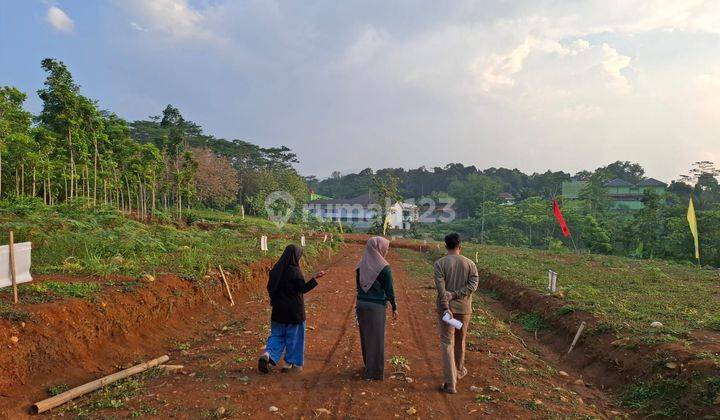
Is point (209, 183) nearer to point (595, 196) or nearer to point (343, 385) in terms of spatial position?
point (595, 196)

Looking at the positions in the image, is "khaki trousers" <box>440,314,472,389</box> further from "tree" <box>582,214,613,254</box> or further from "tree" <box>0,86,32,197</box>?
"tree" <box>582,214,613,254</box>

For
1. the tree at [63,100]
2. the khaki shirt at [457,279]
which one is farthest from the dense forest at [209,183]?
the khaki shirt at [457,279]

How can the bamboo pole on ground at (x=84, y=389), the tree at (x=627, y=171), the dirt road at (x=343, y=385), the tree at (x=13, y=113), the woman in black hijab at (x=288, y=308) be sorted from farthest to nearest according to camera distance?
the tree at (x=627, y=171) → the tree at (x=13, y=113) → the woman in black hijab at (x=288, y=308) → the dirt road at (x=343, y=385) → the bamboo pole on ground at (x=84, y=389)

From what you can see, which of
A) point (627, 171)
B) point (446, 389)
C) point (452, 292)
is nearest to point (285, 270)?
point (452, 292)

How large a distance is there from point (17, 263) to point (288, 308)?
4.13m

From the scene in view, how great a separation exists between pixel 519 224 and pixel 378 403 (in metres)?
52.6

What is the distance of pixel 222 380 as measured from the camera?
249 inches

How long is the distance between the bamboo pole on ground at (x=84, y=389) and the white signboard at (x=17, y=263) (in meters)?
2.25

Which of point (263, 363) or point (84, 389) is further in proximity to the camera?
point (263, 363)

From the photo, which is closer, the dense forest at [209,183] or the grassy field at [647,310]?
the grassy field at [647,310]

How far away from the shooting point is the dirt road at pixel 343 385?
5.47m

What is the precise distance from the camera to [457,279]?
21.2 feet

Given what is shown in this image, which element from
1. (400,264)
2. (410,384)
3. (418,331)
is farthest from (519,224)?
(410,384)

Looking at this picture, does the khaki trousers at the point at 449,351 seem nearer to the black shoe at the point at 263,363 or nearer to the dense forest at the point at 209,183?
the black shoe at the point at 263,363
